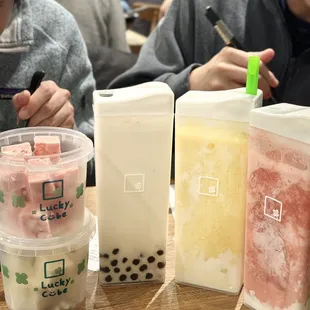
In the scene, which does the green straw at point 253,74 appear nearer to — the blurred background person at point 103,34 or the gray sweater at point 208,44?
the gray sweater at point 208,44

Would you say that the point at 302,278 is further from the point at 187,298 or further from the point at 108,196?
the point at 108,196

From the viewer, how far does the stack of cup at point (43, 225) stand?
0.65 metres

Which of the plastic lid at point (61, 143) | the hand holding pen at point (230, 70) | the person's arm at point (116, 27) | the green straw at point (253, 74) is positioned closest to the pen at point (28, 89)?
the plastic lid at point (61, 143)

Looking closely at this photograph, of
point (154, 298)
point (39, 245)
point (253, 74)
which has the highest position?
point (253, 74)

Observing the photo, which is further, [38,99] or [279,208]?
[38,99]

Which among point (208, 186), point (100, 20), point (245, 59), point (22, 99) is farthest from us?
point (100, 20)

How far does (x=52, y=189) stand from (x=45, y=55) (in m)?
0.67

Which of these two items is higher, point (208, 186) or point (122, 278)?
point (208, 186)

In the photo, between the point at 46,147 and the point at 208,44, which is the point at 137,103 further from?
the point at 208,44

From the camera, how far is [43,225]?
0.66 meters

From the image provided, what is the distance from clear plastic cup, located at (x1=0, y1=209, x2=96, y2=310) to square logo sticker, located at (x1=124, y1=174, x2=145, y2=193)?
0.09 m

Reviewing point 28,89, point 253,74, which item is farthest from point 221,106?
point 28,89

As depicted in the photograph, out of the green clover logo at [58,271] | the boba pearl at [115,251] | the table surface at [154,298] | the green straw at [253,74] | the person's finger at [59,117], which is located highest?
the green straw at [253,74]

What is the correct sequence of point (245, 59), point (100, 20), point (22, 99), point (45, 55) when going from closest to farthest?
point (22, 99) → point (245, 59) → point (45, 55) → point (100, 20)
